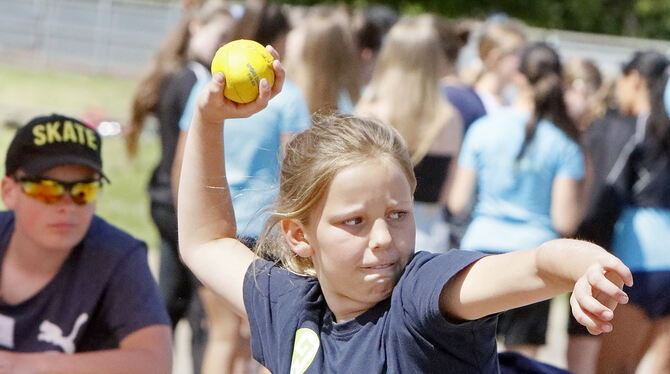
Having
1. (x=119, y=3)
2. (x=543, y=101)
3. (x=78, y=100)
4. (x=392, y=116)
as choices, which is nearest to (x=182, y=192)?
(x=392, y=116)

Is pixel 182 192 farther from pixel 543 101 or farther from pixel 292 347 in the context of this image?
pixel 543 101

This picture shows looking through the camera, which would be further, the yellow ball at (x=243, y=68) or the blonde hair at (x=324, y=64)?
the blonde hair at (x=324, y=64)

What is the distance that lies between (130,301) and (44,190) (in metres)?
0.42

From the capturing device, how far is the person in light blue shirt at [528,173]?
15.0 feet

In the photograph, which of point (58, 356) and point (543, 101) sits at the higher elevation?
point (543, 101)

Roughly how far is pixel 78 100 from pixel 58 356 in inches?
406

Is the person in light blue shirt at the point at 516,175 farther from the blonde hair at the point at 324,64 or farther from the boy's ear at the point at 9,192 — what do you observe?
the boy's ear at the point at 9,192

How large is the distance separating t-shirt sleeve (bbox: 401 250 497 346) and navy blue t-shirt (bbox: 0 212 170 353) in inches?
48.4

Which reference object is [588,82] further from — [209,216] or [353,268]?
[353,268]

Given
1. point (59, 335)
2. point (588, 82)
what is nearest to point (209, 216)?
point (59, 335)

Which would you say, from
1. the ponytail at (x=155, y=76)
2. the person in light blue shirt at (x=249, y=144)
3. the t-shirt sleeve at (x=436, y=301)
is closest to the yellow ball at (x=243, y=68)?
the t-shirt sleeve at (x=436, y=301)

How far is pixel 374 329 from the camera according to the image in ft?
6.14

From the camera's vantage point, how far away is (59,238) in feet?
8.80

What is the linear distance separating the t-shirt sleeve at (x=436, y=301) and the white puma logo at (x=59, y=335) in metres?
1.33
